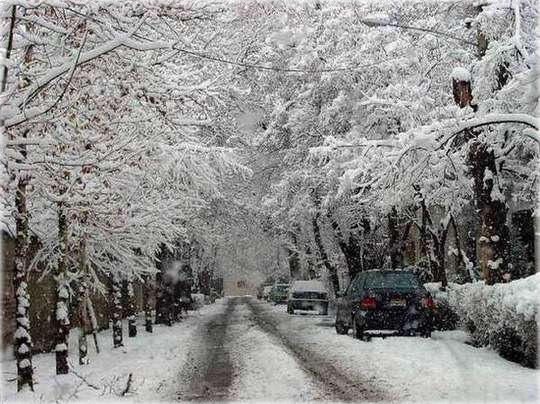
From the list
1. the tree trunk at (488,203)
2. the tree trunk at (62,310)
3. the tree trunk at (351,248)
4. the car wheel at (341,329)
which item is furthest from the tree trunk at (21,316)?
the tree trunk at (351,248)

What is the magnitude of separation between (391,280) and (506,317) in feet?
14.3

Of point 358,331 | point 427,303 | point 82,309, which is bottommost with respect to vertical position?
point 358,331

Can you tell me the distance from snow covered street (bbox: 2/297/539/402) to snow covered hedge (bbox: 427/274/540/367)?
14.4 inches

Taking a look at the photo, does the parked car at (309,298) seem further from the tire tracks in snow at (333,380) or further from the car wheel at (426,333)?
the car wheel at (426,333)

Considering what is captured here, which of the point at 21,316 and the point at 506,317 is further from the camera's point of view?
the point at 506,317

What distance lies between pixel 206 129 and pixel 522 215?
545 inches

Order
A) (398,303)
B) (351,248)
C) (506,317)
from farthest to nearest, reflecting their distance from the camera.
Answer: (351,248)
(398,303)
(506,317)

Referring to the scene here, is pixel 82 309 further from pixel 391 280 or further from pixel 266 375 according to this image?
Result: pixel 391 280

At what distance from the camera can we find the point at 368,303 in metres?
15.1

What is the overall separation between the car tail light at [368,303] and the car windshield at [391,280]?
40cm

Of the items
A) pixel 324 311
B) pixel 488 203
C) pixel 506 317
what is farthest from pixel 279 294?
pixel 506 317

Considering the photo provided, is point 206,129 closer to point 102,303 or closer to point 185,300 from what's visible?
point 102,303

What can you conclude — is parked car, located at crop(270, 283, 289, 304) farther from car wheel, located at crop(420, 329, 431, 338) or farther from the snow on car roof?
car wheel, located at crop(420, 329, 431, 338)

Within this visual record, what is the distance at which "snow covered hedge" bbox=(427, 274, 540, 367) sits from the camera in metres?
10.4
